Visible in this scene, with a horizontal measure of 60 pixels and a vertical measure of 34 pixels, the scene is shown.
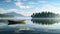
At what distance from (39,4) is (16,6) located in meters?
0.38

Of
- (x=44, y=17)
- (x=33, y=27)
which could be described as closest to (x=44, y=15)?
(x=44, y=17)

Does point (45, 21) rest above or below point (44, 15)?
below

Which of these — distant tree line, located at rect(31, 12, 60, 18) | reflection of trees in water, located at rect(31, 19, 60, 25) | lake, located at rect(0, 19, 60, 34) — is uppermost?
distant tree line, located at rect(31, 12, 60, 18)

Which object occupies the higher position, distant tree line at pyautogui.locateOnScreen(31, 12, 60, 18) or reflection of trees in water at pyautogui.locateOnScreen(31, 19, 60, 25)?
distant tree line at pyautogui.locateOnScreen(31, 12, 60, 18)

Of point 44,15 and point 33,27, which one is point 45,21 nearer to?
point 44,15

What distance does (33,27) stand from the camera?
237 centimetres

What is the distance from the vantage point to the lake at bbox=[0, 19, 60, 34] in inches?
91.8

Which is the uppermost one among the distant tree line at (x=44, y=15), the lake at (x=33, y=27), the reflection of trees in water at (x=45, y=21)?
the distant tree line at (x=44, y=15)

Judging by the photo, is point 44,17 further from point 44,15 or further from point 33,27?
point 33,27

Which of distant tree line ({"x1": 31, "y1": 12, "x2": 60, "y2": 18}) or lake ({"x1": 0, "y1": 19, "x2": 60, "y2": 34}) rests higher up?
distant tree line ({"x1": 31, "y1": 12, "x2": 60, "y2": 18})

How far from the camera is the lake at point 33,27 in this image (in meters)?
2.33

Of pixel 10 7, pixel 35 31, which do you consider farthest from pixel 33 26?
pixel 10 7

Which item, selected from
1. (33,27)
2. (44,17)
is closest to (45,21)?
(44,17)

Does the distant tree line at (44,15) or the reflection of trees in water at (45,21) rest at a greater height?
the distant tree line at (44,15)
